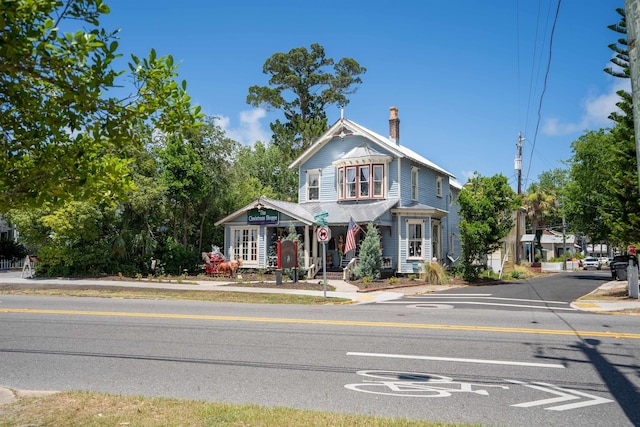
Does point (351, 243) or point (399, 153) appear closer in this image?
point (351, 243)

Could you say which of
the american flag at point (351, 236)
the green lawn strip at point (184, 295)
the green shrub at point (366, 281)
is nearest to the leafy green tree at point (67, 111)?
the green lawn strip at point (184, 295)

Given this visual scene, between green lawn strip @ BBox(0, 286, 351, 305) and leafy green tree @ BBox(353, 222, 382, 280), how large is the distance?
23.8ft

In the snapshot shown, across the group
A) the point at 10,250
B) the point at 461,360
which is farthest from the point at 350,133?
the point at 10,250

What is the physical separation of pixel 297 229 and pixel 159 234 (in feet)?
31.4

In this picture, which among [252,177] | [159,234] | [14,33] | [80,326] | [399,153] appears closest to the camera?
[14,33]

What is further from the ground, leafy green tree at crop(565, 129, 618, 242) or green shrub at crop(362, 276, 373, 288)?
leafy green tree at crop(565, 129, 618, 242)

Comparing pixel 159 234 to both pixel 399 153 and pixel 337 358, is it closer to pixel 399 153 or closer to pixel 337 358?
pixel 399 153

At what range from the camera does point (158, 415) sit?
5312 mm

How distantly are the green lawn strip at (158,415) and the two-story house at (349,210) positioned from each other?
2100cm

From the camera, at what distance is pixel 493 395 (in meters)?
6.33

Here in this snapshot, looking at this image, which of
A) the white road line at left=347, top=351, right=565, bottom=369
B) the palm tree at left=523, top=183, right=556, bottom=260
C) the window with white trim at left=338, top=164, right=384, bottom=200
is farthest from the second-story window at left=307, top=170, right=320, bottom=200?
the palm tree at left=523, top=183, right=556, bottom=260

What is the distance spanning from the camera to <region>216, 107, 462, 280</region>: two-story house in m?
28.3

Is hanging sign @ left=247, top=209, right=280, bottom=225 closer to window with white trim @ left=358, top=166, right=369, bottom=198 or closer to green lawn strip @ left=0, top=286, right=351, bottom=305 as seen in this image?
window with white trim @ left=358, top=166, right=369, bottom=198

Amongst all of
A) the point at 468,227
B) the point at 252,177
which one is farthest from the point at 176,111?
the point at 252,177
